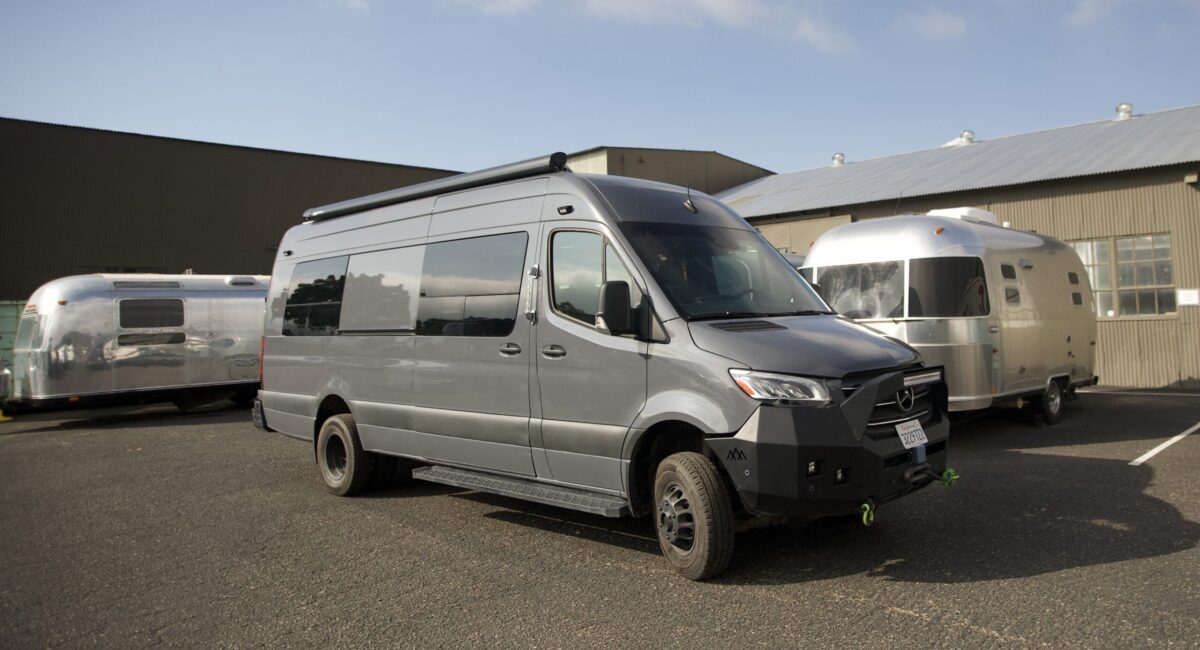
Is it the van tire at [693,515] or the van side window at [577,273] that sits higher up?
the van side window at [577,273]

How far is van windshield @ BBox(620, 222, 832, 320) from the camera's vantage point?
5488mm

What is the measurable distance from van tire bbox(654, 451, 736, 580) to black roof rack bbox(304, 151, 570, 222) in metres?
2.51

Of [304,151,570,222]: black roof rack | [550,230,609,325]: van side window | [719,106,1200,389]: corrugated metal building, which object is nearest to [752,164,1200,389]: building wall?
[719,106,1200,389]: corrugated metal building

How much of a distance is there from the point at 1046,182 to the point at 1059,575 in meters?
15.6

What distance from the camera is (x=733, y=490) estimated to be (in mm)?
5078

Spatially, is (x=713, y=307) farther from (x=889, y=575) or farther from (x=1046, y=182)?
(x=1046, y=182)

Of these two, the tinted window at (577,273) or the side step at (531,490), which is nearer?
the side step at (531,490)

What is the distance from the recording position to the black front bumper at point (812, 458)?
4676mm

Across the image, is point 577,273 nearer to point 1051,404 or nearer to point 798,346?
point 798,346

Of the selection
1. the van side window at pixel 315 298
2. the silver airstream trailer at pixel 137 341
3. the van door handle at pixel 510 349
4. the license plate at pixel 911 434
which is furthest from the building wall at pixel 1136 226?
the silver airstream trailer at pixel 137 341

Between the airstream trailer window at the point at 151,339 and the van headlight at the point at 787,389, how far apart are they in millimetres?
14386

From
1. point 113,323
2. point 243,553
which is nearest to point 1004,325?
point 243,553

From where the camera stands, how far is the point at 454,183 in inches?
281

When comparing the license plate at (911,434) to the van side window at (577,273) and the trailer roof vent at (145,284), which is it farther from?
the trailer roof vent at (145,284)
